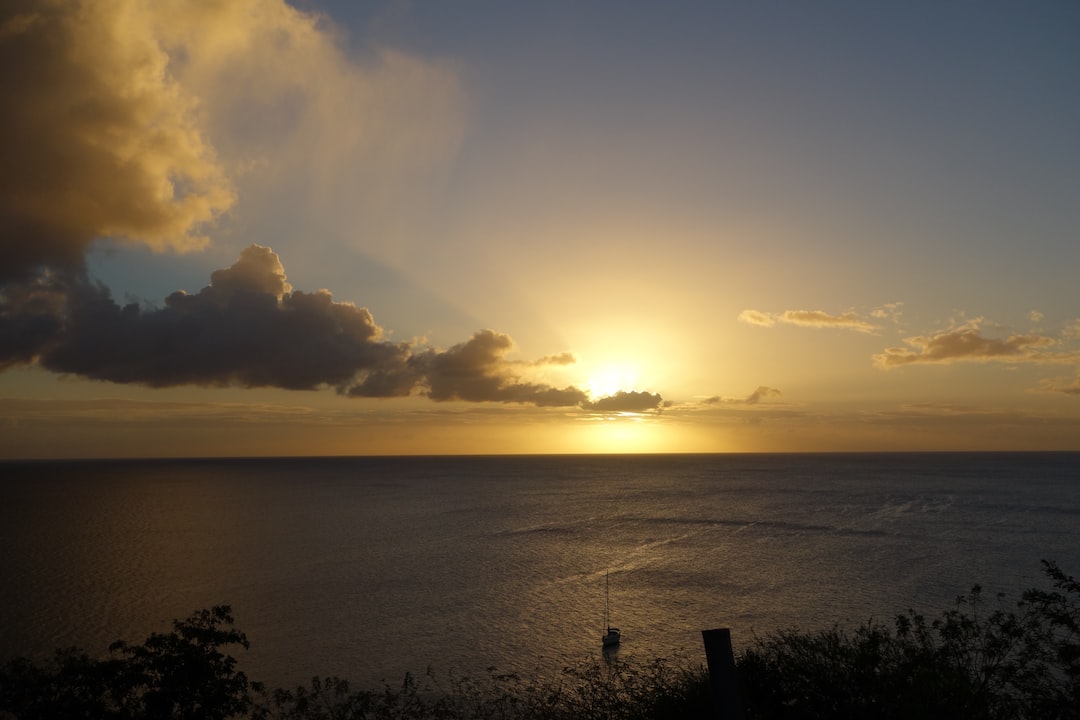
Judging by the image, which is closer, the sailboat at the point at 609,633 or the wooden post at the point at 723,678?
the wooden post at the point at 723,678

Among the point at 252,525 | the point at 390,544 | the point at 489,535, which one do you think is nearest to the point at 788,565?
the point at 489,535

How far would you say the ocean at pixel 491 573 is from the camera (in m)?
51.0

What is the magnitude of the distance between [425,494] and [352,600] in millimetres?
123994

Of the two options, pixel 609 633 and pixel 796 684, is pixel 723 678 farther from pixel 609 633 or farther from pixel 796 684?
pixel 609 633

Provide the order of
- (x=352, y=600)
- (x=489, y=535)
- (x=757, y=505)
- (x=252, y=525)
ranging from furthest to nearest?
(x=757, y=505) → (x=252, y=525) → (x=489, y=535) → (x=352, y=600)

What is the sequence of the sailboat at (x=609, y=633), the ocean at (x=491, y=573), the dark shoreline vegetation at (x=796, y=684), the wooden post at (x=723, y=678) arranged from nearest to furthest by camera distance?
the wooden post at (x=723, y=678), the dark shoreline vegetation at (x=796, y=684), the sailboat at (x=609, y=633), the ocean at (x=491, y=573)

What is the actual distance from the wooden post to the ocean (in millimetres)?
40206

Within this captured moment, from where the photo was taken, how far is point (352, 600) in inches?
2502

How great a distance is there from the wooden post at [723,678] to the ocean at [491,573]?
40206mm

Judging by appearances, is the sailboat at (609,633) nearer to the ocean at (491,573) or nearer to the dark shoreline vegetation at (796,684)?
the ocean at (491,573)

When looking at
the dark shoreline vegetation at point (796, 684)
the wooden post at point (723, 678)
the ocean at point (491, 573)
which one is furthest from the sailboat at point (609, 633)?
the wooden post at point (723, 678)

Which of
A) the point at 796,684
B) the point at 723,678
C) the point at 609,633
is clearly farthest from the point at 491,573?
the point at 723,678

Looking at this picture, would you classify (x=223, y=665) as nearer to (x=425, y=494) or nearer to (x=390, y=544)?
(x=390, y=544)

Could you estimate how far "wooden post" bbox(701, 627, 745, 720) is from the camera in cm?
783
